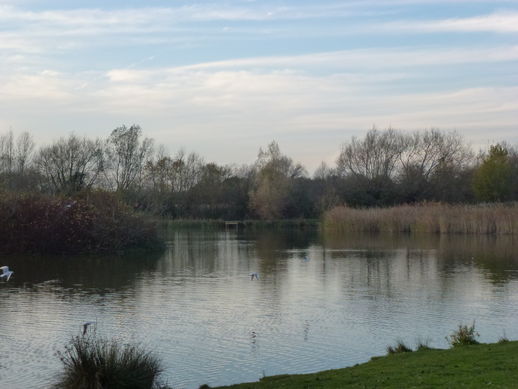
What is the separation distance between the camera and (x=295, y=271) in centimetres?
2647

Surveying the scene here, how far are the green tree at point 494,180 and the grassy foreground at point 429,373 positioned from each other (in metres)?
51.3

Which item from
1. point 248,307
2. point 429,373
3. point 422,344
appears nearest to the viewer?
point 429,373

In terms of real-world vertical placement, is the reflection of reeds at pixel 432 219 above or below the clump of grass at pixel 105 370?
above

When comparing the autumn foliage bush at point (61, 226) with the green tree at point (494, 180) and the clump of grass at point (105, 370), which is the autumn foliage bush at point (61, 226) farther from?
the green tree at point (494, 180)

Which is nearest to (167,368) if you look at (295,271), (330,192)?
(295,271)

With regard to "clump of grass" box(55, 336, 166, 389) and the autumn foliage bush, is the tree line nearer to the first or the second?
the autumn foliage bush

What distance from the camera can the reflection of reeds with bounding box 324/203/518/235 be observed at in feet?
150

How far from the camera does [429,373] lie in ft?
29.7

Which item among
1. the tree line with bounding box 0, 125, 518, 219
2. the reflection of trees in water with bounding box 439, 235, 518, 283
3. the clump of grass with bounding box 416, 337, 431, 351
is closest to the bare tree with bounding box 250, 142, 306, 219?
the tree line with bounding box 0, 125, 518, 219

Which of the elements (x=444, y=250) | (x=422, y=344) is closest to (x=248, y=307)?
(x=422, y=344)

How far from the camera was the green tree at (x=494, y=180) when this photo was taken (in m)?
59.4

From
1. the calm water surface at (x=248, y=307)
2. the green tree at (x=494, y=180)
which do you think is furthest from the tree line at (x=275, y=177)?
the calm water surface at (x=248, y=307)

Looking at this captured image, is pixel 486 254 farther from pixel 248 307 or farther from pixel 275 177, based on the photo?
pixel 275 177

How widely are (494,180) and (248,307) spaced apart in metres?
47.2
